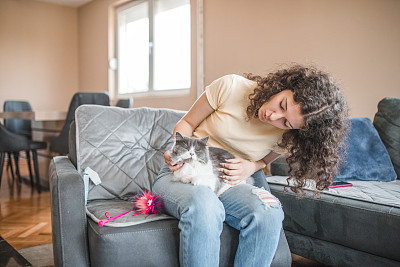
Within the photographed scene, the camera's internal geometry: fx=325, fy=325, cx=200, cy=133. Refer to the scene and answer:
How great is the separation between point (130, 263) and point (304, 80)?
89 centimetres

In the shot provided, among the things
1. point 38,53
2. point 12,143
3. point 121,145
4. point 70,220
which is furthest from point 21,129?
point 70,220

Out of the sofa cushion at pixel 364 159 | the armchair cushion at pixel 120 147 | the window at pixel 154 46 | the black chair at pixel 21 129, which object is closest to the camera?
the armchair cushion at pixel 120 147

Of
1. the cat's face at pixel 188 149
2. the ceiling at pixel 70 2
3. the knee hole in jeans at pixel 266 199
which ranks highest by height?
the ceiling at pixel 70 2

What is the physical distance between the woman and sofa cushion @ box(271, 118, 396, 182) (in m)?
0.62

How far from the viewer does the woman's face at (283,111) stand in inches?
45.1

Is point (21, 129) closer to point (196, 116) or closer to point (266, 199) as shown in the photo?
point (196, 116)

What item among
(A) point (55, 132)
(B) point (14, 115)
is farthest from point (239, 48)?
(B) point (14, 115)

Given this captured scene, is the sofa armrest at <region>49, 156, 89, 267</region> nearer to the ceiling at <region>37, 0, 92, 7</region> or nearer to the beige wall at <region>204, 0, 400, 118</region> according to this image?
the beige wall at <region>204, 0, 400, 118</region>

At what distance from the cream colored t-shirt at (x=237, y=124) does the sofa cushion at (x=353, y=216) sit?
0.41 metres

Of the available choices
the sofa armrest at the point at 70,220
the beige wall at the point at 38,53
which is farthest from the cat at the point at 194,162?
the beige wall at the point at 38,53

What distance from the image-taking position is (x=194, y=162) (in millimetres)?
1185

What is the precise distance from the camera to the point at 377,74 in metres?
2.38

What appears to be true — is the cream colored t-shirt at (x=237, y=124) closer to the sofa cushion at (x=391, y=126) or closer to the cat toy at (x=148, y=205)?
the cat toy at (x=148, y=205)

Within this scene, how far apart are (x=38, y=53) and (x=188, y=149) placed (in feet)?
18.1
